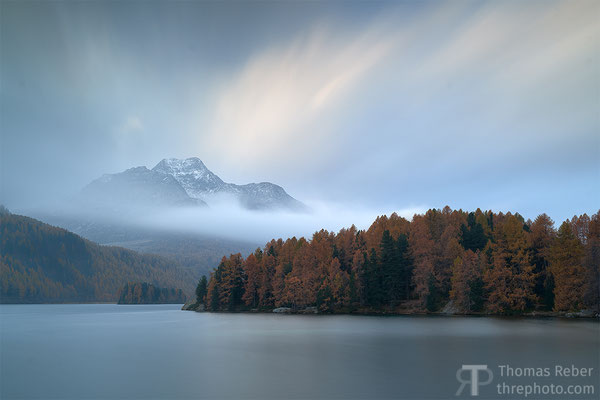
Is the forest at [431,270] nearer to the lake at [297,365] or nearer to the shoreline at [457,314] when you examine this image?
the shoreline at [457,314]

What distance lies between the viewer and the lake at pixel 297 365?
26656 mm

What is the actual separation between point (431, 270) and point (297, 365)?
72.5 metres

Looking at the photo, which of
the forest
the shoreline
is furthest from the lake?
the forest

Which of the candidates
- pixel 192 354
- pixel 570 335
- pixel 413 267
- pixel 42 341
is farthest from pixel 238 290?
pixel 570 335

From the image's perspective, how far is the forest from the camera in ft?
281

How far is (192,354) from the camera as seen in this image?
138 feet

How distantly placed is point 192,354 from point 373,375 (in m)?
21.0

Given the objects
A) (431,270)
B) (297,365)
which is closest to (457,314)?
(431,270)

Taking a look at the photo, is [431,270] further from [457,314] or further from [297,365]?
[297,365]

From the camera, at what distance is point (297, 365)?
113 feet

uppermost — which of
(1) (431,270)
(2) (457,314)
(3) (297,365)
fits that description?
(1) (431,270)

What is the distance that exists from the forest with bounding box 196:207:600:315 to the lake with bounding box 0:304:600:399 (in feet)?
110

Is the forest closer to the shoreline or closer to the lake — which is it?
the shoreline

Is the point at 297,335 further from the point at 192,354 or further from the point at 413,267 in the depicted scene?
the point at 413,267
